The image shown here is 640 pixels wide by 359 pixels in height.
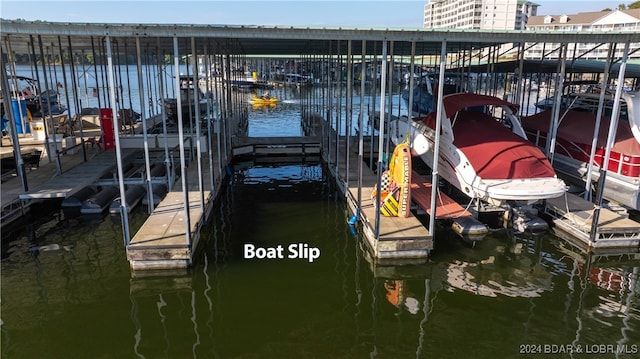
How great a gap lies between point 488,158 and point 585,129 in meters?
5.50

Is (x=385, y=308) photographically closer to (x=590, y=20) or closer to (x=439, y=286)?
(x=439, y=286)

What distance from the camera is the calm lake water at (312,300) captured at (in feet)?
24.3

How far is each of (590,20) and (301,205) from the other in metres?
95.7

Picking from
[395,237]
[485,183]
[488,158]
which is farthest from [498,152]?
[395,237]

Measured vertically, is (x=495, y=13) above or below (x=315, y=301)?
above

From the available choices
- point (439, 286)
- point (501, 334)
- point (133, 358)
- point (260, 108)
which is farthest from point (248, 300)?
point (260, 108)

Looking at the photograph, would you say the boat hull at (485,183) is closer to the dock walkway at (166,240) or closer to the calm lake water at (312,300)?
the calm lake water at (312,300)

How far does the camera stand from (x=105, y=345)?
7301 mm

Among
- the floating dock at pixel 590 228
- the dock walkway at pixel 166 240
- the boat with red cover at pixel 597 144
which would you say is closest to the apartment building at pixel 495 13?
the boat with red cover at pixel 597 144

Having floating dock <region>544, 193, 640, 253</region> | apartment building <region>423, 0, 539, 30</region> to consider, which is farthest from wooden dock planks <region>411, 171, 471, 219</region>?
apartment building <region>423, 0, 539, 30</region>

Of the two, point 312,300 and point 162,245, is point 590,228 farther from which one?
point 162,245

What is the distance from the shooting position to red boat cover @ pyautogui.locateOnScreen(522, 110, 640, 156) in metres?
12.5

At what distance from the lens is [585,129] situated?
559 inches

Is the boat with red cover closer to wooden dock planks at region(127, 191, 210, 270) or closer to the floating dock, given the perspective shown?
the floating dock
